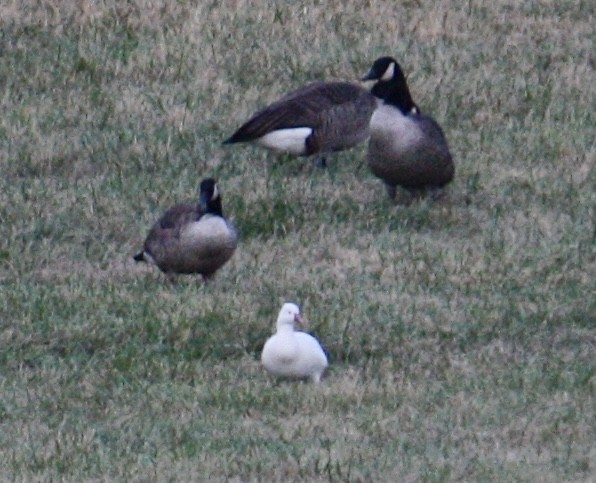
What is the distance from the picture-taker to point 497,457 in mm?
7668

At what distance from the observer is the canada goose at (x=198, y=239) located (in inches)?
398

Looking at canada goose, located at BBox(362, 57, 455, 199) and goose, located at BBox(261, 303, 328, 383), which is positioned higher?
canada goose, located at BBox(362, 57, 455, 199)

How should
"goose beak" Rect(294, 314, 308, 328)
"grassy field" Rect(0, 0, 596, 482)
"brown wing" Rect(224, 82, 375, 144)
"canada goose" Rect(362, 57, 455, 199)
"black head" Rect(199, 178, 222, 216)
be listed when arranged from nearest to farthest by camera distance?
"grassy field" Rect(0, 0, 596, 482), "goose beak" Rect(294, 314, 308, 328), "black head" Rect(199, 178, 222, 216), "canada goose" Rect(362, 57, 455, 199), "brown wing" Rect(224, 82, 375, 144)

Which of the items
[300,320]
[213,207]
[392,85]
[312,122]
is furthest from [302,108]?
[300,320]

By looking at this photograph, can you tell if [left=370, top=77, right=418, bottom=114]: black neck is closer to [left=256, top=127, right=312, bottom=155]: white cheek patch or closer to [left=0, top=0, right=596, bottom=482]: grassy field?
[left=0, top=0, right=596, bottom=482]: grassy field

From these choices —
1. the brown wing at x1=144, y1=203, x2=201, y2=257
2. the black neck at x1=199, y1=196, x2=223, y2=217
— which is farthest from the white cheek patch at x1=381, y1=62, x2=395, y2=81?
the black neck at x1=199, y1=196, x2=223, y2=217

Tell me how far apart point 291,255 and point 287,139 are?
2105 millimetres

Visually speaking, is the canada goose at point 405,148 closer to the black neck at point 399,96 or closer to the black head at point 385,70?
the black neck at point 399,96

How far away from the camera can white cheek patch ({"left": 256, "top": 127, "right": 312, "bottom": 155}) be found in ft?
43.0

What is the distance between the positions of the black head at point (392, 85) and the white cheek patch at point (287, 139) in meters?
0.63

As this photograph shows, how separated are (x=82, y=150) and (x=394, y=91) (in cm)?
257

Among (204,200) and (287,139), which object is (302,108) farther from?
(204,200)

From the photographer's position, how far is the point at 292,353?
28.3ft

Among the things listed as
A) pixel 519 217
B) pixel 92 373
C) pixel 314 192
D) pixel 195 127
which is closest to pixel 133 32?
pixel 195 127
